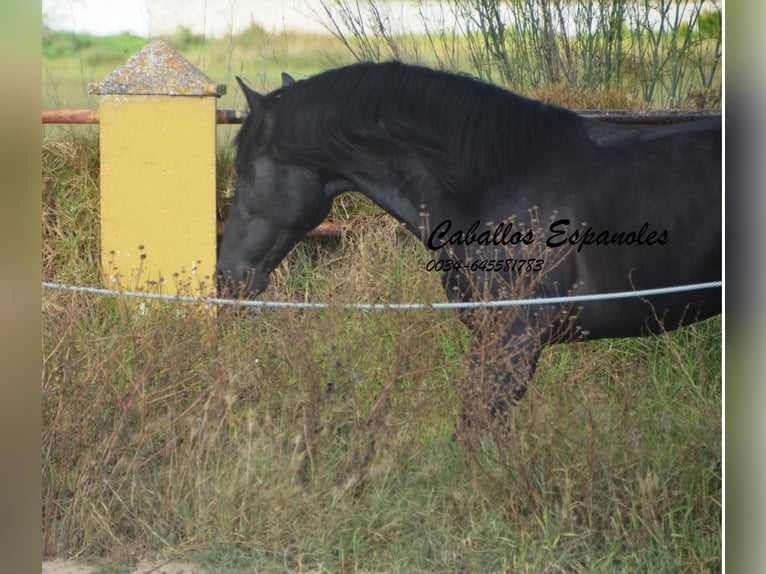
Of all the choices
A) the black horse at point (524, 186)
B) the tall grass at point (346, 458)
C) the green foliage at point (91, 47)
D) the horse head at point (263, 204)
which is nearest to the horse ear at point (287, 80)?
the horse head at point (263, 204)

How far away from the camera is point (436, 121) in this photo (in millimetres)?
3875

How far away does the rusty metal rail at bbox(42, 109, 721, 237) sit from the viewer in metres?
4.34

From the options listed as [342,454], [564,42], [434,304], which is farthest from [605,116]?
[342,454]

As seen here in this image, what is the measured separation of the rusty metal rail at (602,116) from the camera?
14.3 ft

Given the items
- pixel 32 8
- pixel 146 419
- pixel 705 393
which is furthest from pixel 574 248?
pixel 32 8

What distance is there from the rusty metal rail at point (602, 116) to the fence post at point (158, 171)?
0.44 feet

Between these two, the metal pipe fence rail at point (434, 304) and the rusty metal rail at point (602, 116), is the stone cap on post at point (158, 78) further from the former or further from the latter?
the metal pipe fence rail at point (434, 304)

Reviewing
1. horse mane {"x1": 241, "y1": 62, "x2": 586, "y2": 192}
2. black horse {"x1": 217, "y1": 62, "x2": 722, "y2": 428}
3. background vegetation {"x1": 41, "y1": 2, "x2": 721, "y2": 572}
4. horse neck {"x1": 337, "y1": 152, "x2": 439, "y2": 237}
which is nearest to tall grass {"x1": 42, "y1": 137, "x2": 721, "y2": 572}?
background vegetation {"x1": 41, "y1": 2, "x2": 721, "y2": 572}

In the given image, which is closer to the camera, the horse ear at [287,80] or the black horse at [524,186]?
the black horse at [524,186]

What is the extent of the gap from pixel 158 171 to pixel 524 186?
67.9 inches

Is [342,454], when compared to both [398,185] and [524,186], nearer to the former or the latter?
[398,185]

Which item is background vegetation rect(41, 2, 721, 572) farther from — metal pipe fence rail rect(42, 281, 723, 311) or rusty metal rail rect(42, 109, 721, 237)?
rusty metal rail rect(42, 109, 721, 237)

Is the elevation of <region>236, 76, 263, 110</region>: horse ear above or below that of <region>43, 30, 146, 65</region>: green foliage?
below

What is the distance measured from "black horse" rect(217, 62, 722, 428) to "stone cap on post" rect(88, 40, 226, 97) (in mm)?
623
